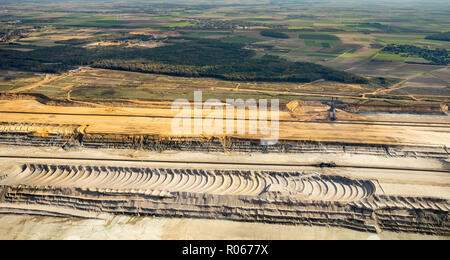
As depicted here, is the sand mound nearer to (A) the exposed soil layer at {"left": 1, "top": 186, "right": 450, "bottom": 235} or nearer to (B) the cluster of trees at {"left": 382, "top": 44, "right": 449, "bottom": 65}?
(A) the exposed soil layer at {"left": 1, "top": 186, "right": 450, "bottom": 235}

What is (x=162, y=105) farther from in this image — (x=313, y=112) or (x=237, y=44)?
(x=237, y=44)

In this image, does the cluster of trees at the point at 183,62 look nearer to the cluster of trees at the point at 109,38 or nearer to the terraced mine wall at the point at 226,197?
the cluster of trees at the point at 109,38

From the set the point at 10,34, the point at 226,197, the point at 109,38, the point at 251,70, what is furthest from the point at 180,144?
the point at 10,34

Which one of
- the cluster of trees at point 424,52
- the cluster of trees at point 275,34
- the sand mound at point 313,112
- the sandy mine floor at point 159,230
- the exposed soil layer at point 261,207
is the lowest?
the sandy mine floor at point 159,230

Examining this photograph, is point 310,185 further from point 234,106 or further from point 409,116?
point 409,116

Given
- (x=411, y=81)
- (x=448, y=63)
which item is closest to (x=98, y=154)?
(x=411, y=81)

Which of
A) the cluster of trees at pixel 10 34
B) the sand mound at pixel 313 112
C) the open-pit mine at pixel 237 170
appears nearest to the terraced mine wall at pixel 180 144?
the open-pit mine at pixel 237 170
